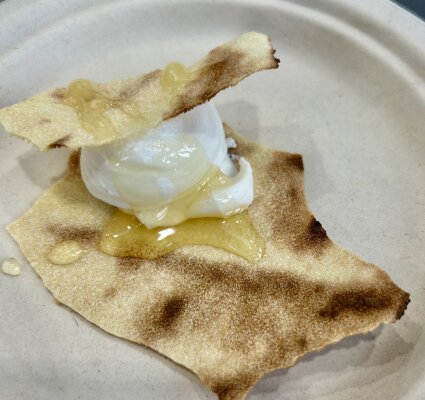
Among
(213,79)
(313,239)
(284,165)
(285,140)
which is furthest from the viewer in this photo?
(285,140)

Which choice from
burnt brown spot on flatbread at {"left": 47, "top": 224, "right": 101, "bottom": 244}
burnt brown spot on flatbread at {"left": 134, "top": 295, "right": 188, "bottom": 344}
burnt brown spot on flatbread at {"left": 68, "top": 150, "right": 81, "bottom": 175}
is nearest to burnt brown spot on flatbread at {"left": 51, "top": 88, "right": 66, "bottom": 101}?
burnt brown spot on flatbread at {"left": 68, "top": 150, "right": 81, "bottom": 175}

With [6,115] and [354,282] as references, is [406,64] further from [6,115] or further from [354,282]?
[6,115]

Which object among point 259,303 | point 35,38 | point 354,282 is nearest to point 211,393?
point 259,303

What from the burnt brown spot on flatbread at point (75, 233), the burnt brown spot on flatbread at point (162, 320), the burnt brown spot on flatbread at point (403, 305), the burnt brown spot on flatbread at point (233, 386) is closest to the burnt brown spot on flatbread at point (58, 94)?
the burnt brown spot on flatbread at point (75, 233)

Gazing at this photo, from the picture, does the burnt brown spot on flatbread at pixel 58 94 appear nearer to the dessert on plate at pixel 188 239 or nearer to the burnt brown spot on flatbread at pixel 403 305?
the dessert on plate at pixel 188 239

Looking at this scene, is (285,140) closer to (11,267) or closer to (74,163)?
(74,163)

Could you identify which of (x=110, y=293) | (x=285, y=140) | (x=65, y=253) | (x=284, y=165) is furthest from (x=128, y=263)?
(x=285, y=140)
